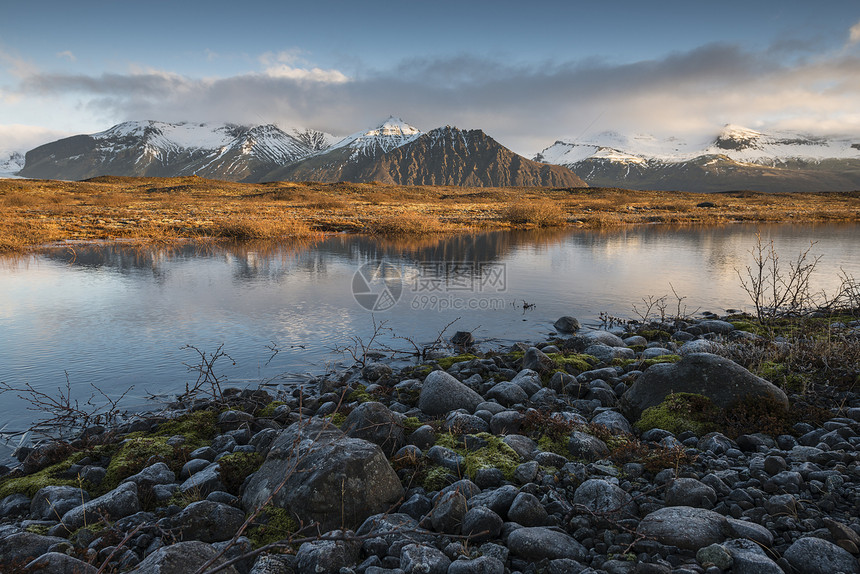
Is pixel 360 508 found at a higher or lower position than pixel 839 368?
lower

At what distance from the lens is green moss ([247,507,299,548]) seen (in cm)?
456

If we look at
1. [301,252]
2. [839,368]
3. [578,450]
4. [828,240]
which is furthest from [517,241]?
[578,450]

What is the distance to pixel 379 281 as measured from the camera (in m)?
19.9

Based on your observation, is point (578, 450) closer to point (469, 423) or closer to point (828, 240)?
point (469, 423)

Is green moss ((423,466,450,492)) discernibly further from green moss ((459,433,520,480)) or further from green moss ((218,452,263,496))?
green moss ((218,452,263,496))

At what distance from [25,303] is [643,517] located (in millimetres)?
18326

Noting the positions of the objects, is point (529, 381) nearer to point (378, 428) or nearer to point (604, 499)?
point (378, 428)

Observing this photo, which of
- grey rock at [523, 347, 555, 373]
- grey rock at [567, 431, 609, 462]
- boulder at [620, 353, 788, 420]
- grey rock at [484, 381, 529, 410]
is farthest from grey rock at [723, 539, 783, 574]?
grey rock at [523, 347, 555, 373]

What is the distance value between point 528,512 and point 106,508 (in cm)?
430

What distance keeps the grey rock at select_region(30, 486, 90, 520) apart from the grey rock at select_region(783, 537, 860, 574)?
6.59 meters

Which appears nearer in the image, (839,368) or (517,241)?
(839,368)

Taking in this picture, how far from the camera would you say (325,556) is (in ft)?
13.3

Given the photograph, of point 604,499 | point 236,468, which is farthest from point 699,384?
point 236,468

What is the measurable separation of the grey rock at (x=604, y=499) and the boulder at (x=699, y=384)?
262 cm
